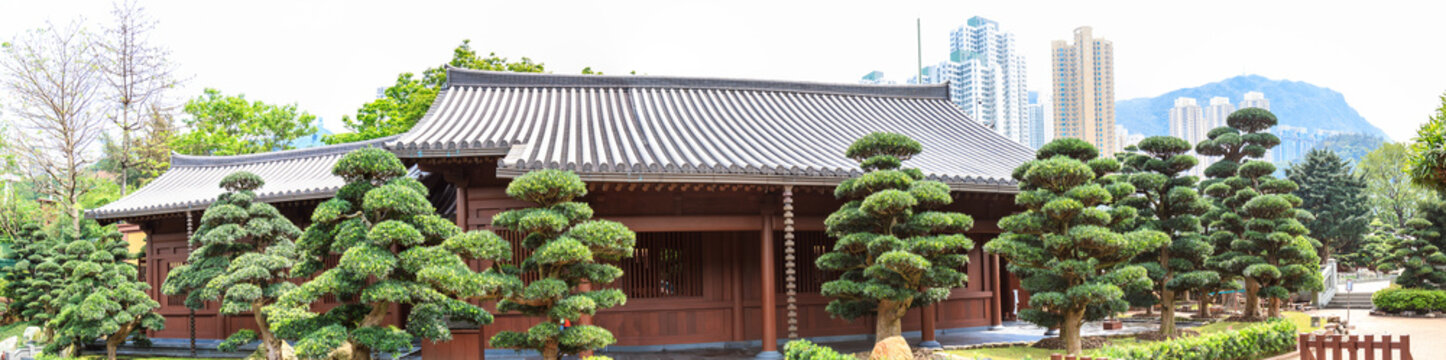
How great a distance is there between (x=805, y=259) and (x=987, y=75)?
88067mm

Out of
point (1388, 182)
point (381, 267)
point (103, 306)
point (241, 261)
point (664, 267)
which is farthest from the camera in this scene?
point (1388, 182)

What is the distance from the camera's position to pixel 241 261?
518 inches

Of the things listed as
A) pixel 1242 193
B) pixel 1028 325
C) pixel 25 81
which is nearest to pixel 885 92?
pixel 1028 325

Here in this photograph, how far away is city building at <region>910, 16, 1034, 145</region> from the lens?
95.7 meters

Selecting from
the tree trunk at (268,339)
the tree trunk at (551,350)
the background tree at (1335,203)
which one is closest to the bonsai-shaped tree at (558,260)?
the tree trunk at (551,350)

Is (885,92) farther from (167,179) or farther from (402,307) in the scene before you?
(167,179)

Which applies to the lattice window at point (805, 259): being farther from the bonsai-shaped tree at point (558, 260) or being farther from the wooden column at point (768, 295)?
the bonsai-shaped tree at point (558, 260)

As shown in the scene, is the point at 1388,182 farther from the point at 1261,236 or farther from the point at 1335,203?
the point at 1261,236

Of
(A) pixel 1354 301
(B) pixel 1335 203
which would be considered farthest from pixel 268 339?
(B) pixel 1335 203

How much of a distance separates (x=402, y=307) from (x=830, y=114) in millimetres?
8885

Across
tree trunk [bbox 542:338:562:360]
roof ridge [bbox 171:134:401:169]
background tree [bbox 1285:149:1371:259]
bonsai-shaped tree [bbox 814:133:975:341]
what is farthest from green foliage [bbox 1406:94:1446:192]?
background tree [bbox 1285:149:1371:259]

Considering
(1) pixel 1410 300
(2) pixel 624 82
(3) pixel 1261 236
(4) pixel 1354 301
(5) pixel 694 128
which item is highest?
(2) pixel 624 82

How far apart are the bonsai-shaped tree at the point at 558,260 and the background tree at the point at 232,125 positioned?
25.7m

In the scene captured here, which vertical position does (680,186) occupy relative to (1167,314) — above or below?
above
